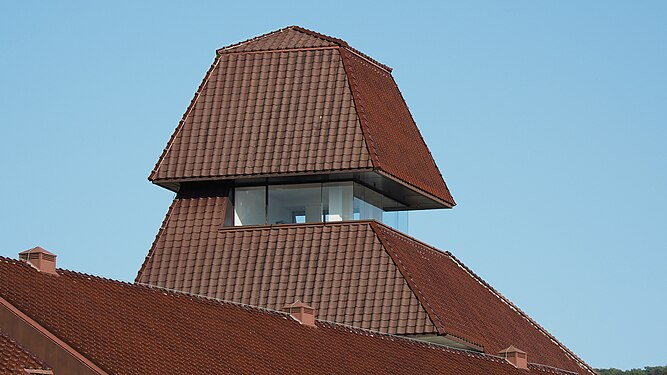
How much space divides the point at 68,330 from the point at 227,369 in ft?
15.3

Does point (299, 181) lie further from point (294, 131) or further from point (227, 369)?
point (227, 369)

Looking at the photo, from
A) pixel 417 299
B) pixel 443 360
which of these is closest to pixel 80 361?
pixel 443 360

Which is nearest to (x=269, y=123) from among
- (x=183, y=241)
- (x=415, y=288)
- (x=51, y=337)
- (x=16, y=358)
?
(x=183, y=241)

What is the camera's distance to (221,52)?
6506 centimetres

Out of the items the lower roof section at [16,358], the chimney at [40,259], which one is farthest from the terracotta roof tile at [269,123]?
the lower roof section at [16,358]

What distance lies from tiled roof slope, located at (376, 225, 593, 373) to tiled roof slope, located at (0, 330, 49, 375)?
1018 inches

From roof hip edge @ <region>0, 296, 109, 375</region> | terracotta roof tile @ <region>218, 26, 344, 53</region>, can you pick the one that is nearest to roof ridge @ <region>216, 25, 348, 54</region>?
terracotta roof tile @ <region>218, 26, 344, 53</region>

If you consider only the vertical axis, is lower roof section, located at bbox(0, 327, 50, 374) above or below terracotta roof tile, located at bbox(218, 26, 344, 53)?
below

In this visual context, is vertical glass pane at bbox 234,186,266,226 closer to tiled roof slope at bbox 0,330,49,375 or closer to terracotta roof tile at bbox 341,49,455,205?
terracotta roof tile at bbox 341,49,455,205

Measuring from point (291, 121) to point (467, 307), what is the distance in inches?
391

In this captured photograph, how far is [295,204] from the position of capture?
6244 cm

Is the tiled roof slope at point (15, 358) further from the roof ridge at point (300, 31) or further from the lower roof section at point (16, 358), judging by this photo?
the roof ridge at point (300, 31)

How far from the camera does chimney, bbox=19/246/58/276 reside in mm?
36969

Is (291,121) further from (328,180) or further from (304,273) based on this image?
(304,273)
